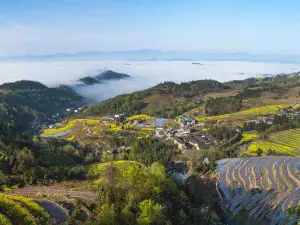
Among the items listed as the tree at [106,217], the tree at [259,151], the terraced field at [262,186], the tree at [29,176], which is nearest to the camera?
the tree at [106,217]

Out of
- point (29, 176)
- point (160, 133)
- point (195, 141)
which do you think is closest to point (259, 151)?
point (195, 141)

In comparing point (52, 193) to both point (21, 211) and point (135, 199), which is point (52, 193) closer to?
point (21, 211)

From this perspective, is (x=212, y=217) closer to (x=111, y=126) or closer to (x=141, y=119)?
(x=111, y=126)

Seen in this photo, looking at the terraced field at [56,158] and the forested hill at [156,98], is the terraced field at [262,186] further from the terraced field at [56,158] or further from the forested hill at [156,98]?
the forested hill at [156,98]

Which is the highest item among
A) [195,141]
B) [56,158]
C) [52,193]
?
[52,193]

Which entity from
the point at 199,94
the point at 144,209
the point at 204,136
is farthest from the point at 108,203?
the point at 199,94

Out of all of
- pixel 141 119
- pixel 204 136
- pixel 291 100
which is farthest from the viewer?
Result: pixel 291 100

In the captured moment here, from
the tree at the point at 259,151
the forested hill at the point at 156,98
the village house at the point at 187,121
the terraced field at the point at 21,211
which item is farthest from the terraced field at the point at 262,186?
the forested hill at the point at 156,98
